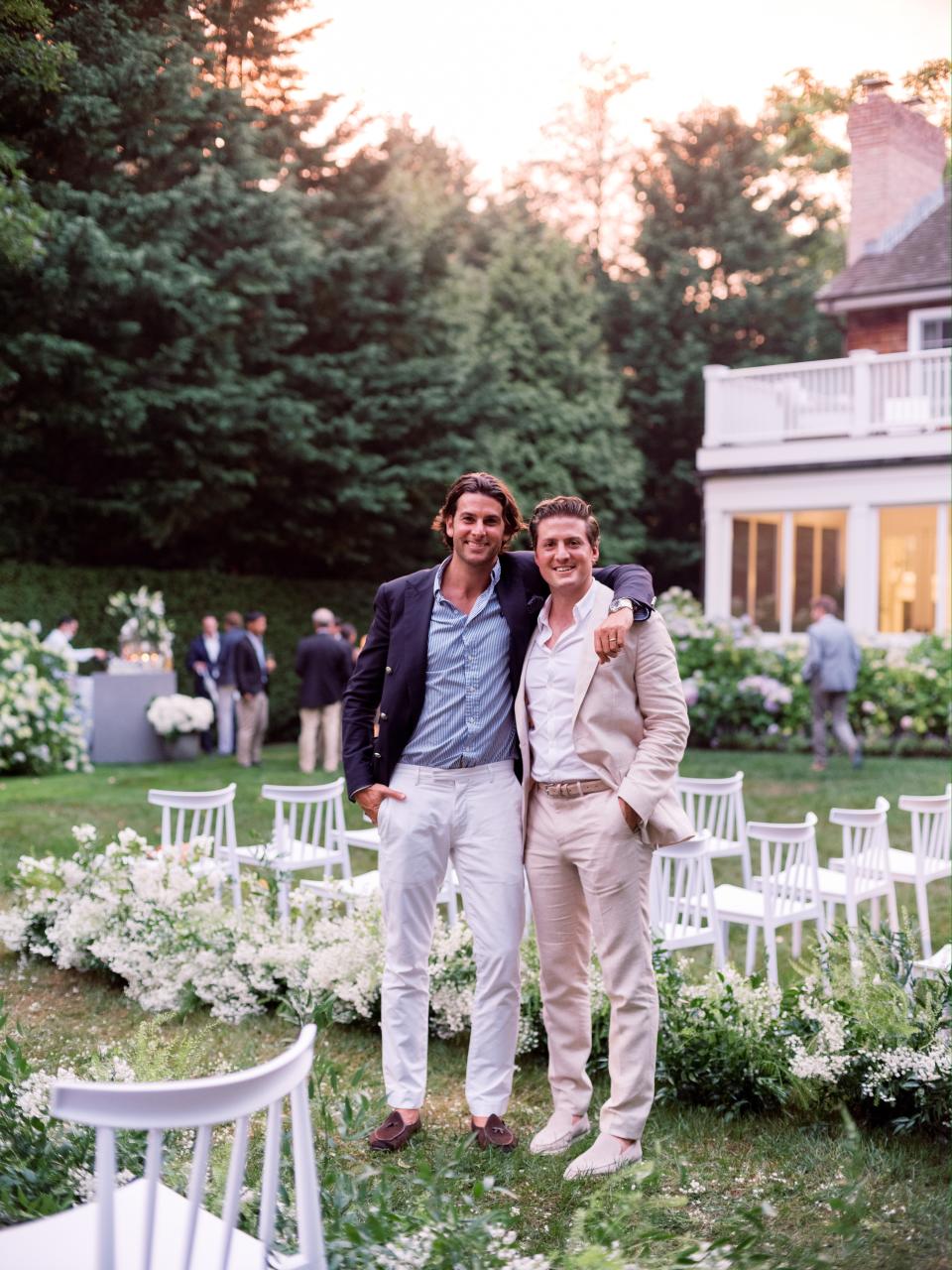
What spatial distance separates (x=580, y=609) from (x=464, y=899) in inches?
36.4

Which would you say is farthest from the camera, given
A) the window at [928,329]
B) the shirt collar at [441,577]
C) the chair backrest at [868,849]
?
the window at [928,329]

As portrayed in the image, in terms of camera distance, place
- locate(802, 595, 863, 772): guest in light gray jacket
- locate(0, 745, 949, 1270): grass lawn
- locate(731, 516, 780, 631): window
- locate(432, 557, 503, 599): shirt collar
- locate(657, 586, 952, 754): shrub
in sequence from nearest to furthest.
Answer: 1. locate(0, 745, 949, 1270): grass lawn
2. locate(432, 557, 503, 599): shirt collar
3. locate(802, 595, 863, 772): guest in light gray jacket
4. locate(657, 586, 952, 754): shrub
5. locate(731, 516, 780, 631): window

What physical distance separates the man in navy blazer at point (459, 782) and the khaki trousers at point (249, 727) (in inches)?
394

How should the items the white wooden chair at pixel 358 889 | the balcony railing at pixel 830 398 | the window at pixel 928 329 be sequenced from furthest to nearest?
the window at pixel 928 329 → the balcony railing at pixel 830 398 → the white wooden chair at pixel 358 889

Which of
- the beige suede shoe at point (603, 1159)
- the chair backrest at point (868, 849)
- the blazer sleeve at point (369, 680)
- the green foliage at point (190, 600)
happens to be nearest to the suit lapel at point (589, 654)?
the blazer sleeve at point (369, 680)

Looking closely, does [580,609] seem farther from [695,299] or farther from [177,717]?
[695,299]

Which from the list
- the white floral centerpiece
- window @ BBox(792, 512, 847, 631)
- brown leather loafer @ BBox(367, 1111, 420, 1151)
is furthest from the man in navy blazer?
window @ BBox(792, 512, 847, 631)

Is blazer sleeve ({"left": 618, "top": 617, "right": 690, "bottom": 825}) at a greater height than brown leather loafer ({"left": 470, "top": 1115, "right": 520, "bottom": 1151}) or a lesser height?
greater

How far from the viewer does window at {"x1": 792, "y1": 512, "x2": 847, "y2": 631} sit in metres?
18.1

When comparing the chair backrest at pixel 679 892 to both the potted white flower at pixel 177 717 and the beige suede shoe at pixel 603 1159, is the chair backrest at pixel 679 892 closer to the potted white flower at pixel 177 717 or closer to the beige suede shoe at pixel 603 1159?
the beige suede shoe at pixel 603 1159

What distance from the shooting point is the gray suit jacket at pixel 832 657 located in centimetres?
1302

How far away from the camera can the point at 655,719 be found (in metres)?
3.66

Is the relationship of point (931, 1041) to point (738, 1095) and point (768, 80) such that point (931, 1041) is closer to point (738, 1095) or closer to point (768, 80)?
point (738, 1095)

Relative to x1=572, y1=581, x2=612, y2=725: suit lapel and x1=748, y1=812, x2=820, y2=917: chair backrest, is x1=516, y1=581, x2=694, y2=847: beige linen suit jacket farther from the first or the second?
x1=748, y1=812, x2=820, y2=917: chair backrest
